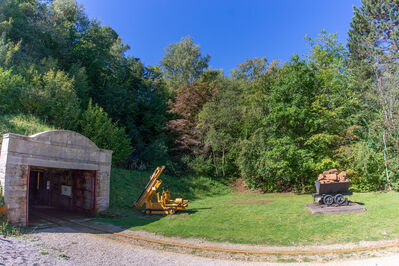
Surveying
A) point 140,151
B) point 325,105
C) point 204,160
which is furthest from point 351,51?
point 140,151

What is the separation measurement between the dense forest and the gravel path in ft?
30.8

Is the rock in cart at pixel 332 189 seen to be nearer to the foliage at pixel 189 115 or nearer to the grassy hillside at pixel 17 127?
the grassy hillside at pixel 17 127

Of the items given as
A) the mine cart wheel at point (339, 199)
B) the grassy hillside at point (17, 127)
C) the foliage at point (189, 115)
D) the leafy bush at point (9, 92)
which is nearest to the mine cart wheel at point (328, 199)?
the mine cart wheel at point (339, 199)

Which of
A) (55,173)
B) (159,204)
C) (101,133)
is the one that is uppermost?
(101,133)

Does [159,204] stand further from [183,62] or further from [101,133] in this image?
[183,62]

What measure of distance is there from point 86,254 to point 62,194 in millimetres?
10153

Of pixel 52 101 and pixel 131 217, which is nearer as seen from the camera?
pixel 131 217

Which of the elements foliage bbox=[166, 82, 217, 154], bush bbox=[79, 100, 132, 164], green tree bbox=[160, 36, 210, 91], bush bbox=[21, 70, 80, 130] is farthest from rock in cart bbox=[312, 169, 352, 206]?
green tree bbox=[160, 36, 210, 91]

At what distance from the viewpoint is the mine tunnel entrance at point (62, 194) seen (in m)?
13.8

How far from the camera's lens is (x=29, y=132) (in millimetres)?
13992

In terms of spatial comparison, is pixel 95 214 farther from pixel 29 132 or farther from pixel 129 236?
pixel 29 132

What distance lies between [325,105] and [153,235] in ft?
64.4

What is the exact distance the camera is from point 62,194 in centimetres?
1606

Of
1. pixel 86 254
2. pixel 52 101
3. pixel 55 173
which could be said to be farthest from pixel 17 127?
pixel 86 254
